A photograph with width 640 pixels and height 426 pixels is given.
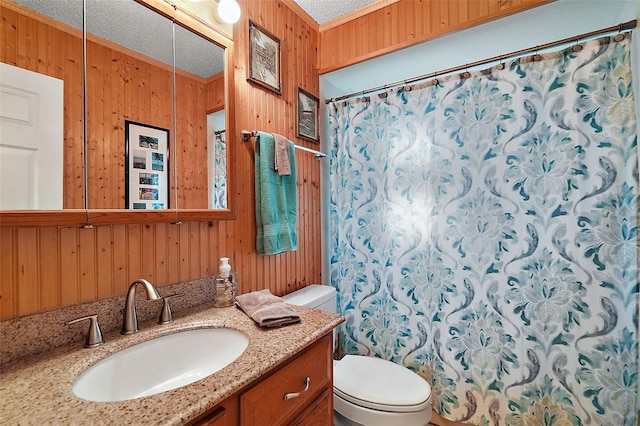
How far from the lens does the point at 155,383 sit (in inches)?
33.0

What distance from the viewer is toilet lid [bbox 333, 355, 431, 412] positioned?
1.21 metres

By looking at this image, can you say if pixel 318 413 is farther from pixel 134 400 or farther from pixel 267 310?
pixel 134 400

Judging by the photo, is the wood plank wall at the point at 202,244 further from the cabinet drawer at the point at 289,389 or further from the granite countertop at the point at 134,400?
the cabinet drawer at the point at 289,389

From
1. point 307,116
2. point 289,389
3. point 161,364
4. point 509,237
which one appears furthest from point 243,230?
point 509,237

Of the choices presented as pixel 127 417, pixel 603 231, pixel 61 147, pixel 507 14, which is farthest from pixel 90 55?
pixel 603 231

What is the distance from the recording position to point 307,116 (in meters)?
1.81

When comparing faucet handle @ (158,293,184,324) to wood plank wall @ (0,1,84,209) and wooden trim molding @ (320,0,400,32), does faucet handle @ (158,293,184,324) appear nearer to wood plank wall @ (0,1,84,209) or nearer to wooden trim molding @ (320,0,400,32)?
wood plank wall @ (0,1,84,209)

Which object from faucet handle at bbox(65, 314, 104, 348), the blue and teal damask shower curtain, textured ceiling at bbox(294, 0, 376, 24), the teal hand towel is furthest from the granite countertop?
textured ceiling at bbox(294, 0, 376, 24)

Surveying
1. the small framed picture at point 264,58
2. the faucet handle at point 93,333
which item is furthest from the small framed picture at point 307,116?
the faucet handle at point 93,333

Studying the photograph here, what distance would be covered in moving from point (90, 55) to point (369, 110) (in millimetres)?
1417

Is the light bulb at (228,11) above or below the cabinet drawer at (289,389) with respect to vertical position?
above

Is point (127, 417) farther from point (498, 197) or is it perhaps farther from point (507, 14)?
point (507, 14)

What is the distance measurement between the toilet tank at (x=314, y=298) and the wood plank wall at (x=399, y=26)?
4.70ft

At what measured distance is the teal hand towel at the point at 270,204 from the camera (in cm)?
139
